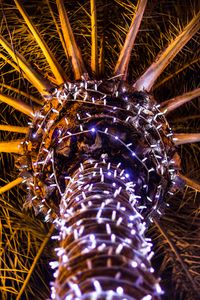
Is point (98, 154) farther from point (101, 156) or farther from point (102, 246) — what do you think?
point (102, 246)

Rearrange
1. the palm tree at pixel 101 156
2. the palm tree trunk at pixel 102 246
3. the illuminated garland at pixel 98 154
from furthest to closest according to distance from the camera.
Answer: the illuminated garland at pixel 98 154, the palm tree at pixel 101 156, the palm tree trunk at pixel 102 246

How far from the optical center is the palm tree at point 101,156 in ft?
8.34

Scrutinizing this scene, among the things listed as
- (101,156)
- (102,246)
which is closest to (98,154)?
(101,156)

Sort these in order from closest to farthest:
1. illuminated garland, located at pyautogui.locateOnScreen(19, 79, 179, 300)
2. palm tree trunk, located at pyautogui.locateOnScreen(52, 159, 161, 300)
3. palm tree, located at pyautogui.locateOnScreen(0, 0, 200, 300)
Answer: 1. palm tree trunk, located at pyautogui.locateOnScreen(52, 159, 161, 300)
2. palm tree, located at pyautogui.locateOnScreen(0, 0, 200, 300)
3. illuminated garland, located at pyautogui.locateOnScreen(19, 79, 179, 300)

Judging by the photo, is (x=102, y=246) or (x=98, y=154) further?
(x=98, y=154)

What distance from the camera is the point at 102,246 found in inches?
96.3

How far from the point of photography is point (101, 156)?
368 centimetres

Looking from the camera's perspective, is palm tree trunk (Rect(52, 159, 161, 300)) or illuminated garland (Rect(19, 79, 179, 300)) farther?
illuminated garland (Rect(19, 79, 179, 300))

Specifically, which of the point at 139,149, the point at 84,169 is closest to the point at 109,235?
the point at 84,169

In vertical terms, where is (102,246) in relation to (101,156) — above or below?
below

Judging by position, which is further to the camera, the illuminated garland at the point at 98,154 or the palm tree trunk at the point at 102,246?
the illuminated garland at the point at 98,154

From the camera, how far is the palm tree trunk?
7.24 ft

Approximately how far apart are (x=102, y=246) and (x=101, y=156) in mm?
1292

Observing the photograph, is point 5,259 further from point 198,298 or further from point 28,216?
point 198,298
